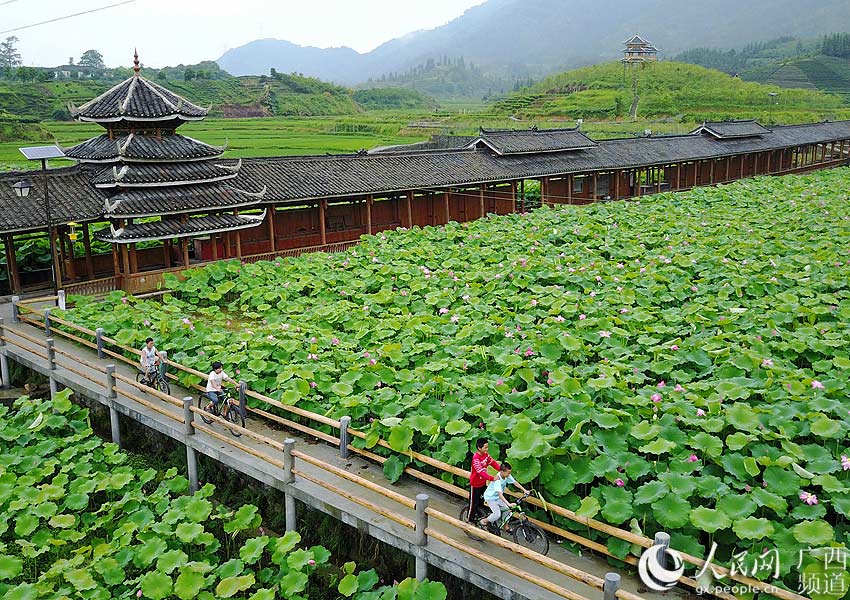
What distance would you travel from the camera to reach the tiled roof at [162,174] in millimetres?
17375

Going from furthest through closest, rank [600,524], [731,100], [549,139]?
[731,100]
[549,139]
[600,524]

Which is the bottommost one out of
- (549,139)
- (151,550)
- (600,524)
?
(151,550)

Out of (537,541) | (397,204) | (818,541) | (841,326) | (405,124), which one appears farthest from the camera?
(405,124)

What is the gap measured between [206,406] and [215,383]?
0.57 metres

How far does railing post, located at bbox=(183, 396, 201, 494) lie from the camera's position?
10273mm

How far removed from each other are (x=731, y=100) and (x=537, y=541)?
74864 millimetres

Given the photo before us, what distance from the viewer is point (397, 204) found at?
25.3m

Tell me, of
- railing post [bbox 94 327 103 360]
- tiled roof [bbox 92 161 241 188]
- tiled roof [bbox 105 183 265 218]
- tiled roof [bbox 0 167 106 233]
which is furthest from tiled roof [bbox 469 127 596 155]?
railing post [bbox 94 327 103 360]

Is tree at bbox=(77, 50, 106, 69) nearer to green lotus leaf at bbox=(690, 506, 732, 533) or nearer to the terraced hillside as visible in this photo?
the terraced hillside

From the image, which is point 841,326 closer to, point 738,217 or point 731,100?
point 738,217

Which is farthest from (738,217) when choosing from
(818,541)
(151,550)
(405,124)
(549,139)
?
(405,124)

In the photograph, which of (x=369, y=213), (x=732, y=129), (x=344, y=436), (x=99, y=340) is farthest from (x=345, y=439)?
(x=732, y=129)

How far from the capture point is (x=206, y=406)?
1109 centimetres

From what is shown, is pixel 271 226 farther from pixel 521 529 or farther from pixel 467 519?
pixel 521 529
